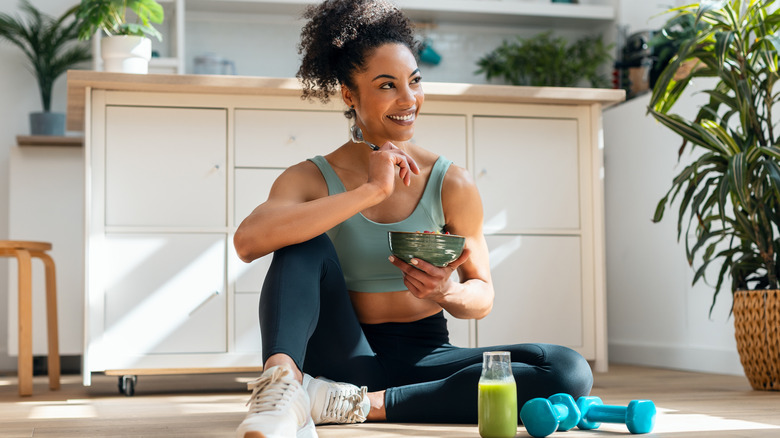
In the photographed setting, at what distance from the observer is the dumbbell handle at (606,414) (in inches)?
Answer: 63.6

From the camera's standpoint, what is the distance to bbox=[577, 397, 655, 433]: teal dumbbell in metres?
1.58

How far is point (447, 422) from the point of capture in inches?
69.2

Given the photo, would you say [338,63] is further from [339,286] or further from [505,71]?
[505,71]

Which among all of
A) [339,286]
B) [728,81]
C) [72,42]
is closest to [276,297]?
[339,286]

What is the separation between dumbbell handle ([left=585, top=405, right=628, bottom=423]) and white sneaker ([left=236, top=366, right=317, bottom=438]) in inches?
21.1

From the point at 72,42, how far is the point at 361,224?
2.71 meters

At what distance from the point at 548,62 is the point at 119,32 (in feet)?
7.46

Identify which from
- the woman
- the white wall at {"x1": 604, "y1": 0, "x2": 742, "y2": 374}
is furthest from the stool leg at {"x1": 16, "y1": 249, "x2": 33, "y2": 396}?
the white wall at {"x1": 604, "y1": 0, "x2": 742, "y2": 374}

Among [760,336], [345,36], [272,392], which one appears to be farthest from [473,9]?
[272,392]

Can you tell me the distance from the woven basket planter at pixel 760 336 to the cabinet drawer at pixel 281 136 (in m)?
1.29

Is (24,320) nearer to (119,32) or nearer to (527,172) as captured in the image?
(119,32)

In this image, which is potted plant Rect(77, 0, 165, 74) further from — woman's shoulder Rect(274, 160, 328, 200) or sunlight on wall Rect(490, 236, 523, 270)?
sunlight on wall Rect(490, 236, 523, 270)

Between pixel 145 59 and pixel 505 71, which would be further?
pixel 505 71

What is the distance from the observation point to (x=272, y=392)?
140 centimetres
